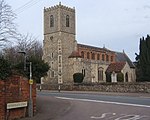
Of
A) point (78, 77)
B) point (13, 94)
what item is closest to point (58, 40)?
point (78, 77)

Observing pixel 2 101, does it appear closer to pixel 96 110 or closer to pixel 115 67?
pixel 96 110

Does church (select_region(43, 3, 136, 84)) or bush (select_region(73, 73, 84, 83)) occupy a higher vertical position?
church (select_region(43, 3, 136, 84))

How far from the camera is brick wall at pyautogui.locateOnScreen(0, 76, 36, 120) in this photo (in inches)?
698

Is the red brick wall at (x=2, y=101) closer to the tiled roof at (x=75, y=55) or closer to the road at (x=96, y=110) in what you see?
the road at (x=96, y=110)

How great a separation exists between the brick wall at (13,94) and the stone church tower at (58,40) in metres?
58.7

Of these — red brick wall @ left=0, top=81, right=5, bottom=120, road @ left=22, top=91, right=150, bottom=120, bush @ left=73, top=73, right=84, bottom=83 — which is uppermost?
bush @ left=73, top=73, right=84, bottom=83

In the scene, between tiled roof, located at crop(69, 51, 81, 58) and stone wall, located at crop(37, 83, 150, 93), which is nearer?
stone wall, located at crop(37, 83, 150, 93)

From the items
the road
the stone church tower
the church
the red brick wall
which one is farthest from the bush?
the red brick wall

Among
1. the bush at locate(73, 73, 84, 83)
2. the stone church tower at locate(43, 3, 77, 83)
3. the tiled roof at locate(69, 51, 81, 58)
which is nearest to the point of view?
the bush at locate(73, 73, 84, 83)

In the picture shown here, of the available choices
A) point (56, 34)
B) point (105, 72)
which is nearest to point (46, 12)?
point (56, 34)

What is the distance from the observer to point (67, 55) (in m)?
80.2

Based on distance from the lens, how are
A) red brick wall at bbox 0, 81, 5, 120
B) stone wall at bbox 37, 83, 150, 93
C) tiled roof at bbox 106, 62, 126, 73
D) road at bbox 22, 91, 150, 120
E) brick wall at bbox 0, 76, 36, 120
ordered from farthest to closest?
tiled roof at bbox 106, 62, 126, 73
stone wall at bbox 37, 83, 150, 93
road at bbox 22, 91, 150, 120
brick wall at bbox 0, 76, 36, 120
red brick wall at bbox 0, 81, 5, 120

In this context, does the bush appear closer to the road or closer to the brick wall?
the road

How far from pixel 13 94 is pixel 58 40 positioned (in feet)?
201
